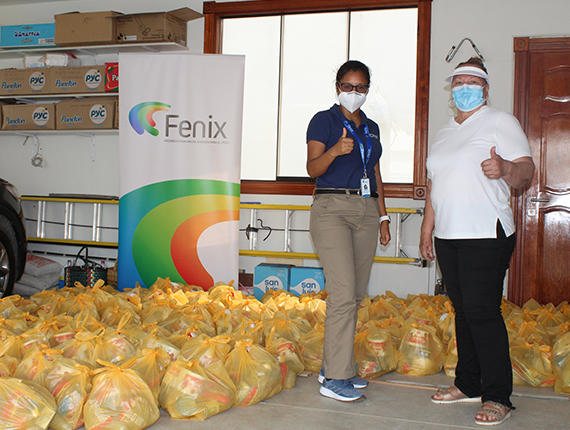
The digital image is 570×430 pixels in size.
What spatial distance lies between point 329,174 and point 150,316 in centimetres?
136

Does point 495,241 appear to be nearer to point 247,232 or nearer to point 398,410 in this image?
point 398,410

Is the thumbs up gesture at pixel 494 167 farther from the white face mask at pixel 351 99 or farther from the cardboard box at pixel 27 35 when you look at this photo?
the cardboard box at pixel 27 35

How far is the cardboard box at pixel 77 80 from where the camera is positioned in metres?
4.91

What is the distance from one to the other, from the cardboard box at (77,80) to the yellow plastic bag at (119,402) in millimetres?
3775

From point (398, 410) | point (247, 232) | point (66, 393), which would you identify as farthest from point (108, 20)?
point (398, 410)

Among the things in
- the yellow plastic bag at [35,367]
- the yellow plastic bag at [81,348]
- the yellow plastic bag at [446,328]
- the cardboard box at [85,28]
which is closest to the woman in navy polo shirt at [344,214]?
the yellow plastic bag at [446,328]

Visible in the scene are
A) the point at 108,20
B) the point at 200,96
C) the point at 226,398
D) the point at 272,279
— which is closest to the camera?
the point at 226,398

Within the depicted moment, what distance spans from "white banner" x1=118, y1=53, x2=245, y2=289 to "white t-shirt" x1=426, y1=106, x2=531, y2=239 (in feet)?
6.81

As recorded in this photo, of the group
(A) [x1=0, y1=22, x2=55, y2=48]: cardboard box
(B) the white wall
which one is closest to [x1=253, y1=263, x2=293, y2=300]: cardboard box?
(B) the white wall

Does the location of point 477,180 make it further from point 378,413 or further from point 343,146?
point 378,413

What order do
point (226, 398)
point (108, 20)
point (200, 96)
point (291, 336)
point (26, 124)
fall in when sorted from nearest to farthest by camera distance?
point (226, 398) → point (291, 336) → point (200, 96) → point (108, 20) → point (26, 124)

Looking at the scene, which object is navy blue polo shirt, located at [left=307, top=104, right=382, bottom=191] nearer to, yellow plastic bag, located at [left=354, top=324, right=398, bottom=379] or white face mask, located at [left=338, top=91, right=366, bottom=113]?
white face mask, located at [left=338, top=91, right=366, bottom=113]

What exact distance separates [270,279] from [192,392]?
2.28 meters

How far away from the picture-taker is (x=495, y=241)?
1870 millimetres
